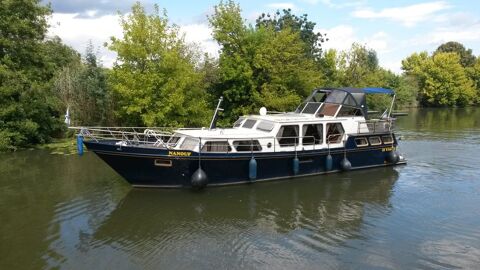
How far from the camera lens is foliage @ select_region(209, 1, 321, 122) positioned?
1284 inches

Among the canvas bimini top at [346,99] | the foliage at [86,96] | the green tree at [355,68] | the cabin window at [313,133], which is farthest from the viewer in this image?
the green tree at [355,68]

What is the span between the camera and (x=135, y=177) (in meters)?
16.5

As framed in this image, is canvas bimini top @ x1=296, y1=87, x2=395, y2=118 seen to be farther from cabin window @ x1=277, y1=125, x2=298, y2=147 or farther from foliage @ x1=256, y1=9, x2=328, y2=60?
foliage @ x1=256, y1=9, x2=328, y2=60

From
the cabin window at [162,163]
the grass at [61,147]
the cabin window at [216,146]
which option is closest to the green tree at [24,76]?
the grass at [61,147]

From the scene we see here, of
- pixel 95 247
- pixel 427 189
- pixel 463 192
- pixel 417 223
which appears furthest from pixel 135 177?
pixel 463 192

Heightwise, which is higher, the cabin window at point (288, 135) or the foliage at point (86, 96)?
the foliage at point (86, 96)

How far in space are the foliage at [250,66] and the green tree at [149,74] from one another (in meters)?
3.81

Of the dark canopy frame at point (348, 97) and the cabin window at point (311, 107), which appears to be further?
the cabin window at point (311, 107)

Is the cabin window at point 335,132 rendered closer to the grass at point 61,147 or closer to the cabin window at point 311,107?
the cabin window at point 311,107

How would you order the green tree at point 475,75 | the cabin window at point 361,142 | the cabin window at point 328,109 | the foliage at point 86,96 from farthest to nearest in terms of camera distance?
the green tree at point 475,75, the foliage at point 86,96, the cabin window at point 328,109, the cabin window at point 361,142

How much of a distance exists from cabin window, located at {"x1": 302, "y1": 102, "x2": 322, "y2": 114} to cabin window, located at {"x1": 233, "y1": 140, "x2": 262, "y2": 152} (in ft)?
15.6

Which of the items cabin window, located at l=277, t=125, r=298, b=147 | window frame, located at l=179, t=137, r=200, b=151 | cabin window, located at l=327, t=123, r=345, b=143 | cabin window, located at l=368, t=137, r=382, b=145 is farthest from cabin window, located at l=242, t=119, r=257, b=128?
cabin window, located at l=368, t=137, r=382, b=145

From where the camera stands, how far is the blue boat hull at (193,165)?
51.6 ft

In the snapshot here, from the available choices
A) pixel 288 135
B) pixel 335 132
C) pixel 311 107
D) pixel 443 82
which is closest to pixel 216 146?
pixel 288 135
